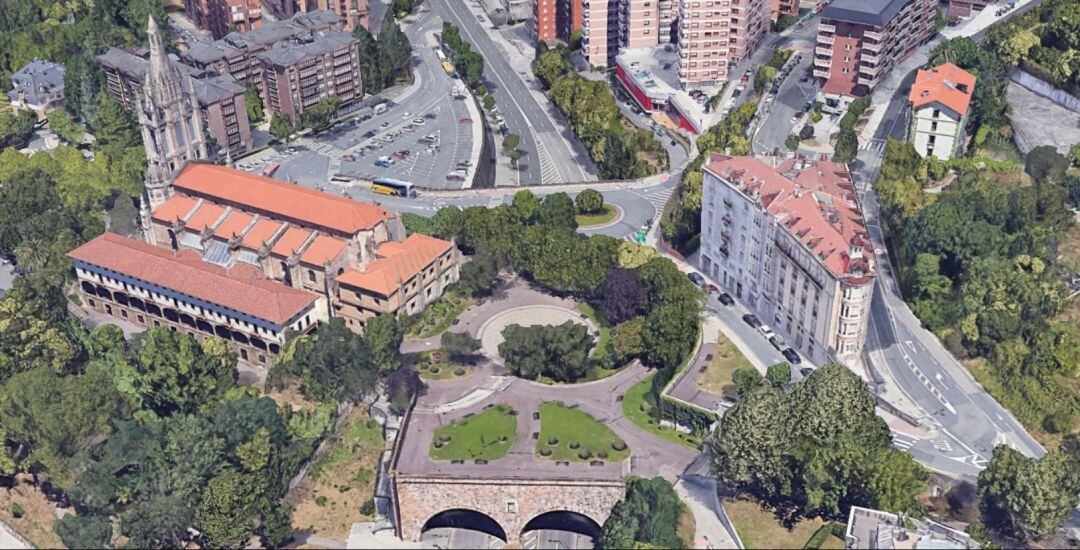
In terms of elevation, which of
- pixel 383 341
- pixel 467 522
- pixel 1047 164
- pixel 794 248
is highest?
pixel 794 248

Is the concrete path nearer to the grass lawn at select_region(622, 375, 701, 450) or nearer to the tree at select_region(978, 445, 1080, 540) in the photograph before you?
the grass lawn at select_region(622, 375, 701, 450)

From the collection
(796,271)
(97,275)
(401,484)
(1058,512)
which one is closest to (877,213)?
(796,271)

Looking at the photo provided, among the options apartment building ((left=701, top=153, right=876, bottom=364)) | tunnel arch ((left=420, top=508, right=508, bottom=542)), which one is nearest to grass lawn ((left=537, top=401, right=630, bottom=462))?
tunnel arch ((left=420, top=508, right=508, bottom=542))

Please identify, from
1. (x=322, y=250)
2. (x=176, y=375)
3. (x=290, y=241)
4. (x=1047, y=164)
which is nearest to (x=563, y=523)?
(x=176, y=375)

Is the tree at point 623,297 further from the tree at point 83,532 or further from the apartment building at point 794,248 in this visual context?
the tree at point 83,532

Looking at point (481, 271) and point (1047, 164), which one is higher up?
point (1047, 164)

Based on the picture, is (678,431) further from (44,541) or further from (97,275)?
(97,275)

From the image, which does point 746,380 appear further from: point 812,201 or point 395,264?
point 395,264
